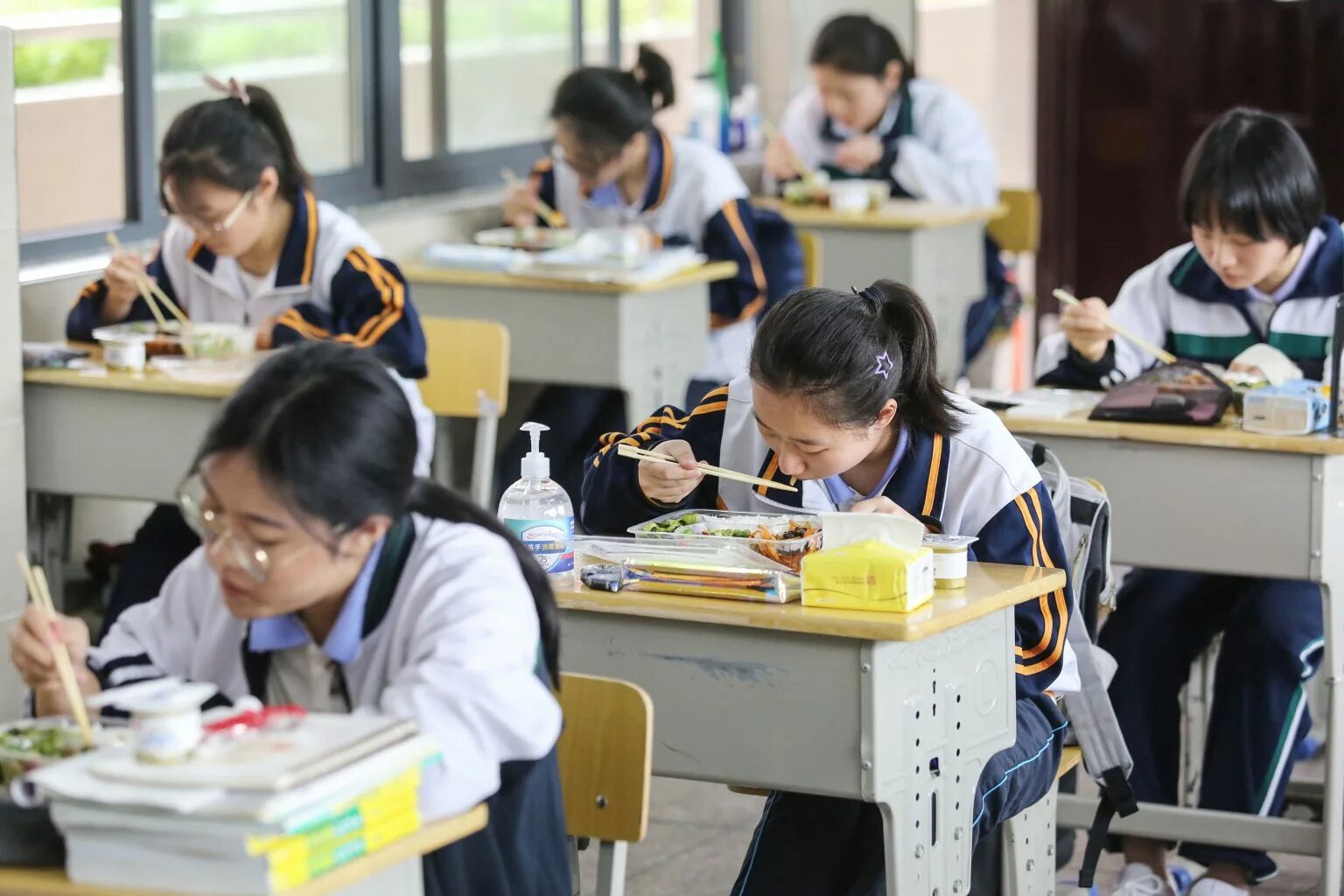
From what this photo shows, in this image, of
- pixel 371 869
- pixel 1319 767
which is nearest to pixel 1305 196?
pixel 1319 767

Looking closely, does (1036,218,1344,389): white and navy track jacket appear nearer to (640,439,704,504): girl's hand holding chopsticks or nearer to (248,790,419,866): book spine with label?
(640,439,704,504): girl's hand holding chopsticks

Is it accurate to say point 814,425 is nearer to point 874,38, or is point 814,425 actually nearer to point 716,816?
point 716,816

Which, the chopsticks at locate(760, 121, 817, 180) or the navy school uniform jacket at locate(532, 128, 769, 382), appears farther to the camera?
the chopsticks at locate(760, 121, 817, 180)

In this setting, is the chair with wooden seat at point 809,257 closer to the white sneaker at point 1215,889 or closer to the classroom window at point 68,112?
the classroom window at point 68,112

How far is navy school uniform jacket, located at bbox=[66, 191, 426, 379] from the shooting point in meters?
3.71

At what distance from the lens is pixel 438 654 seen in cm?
167

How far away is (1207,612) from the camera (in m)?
3.25

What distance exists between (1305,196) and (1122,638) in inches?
30.1

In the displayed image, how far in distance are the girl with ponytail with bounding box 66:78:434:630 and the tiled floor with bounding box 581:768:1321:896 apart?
0.78 m

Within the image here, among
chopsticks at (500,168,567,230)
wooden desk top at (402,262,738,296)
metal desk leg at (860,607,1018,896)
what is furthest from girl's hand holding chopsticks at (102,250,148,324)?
metal desk leg at (860,607,1018,896)

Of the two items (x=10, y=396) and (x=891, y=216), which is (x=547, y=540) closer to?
(x=10, y=396)

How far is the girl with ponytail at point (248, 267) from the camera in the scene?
11.8ft

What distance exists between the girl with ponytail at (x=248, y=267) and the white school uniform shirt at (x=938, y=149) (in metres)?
2.26

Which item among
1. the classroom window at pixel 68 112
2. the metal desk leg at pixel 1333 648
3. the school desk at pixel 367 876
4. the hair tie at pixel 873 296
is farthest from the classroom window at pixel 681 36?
the school desk at pixel 367 876
